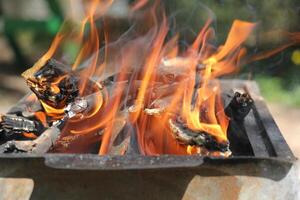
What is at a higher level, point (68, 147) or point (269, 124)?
point (68, 147)

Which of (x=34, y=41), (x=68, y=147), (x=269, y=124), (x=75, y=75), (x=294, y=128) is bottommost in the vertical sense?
(x=294, y=128)

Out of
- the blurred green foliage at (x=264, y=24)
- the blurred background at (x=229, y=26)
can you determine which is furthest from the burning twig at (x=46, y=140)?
the blurred green foliage at (x=264, y=24)

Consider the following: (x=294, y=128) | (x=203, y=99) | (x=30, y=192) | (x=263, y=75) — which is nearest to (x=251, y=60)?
(x=263, y=75)

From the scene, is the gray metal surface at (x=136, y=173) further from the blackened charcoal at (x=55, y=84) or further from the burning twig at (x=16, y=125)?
the blackened charcoal at (x=55, y=84)

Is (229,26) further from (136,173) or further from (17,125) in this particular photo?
(136,173)

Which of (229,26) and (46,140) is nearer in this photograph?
(46,140)

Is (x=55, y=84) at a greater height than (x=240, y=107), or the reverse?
(x=55, y=84)

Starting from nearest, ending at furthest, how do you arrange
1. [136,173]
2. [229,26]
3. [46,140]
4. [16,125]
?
[136,173], [46,140], [16,125], [229,26]

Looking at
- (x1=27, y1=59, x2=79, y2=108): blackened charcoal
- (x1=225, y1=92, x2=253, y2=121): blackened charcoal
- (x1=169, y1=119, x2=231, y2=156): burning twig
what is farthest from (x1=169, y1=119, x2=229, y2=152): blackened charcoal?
(x1=27, y1=59, x2=79, y2=108): blackened charcoal

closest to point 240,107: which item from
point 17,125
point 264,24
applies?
point 17,125

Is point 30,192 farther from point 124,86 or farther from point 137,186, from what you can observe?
point 124,86
